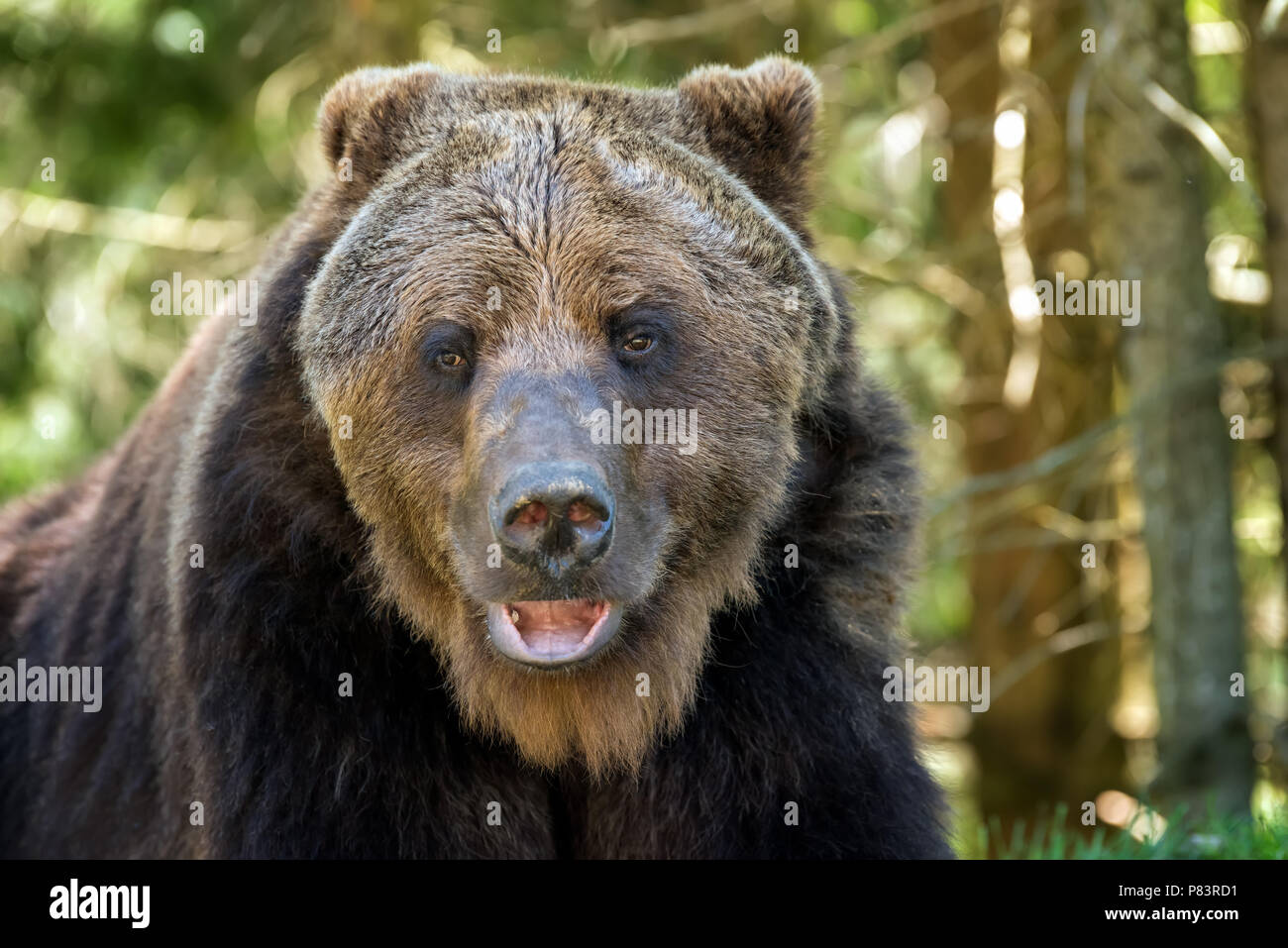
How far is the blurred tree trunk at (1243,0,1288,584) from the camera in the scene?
260 inches

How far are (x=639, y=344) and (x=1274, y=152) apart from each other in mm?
3940

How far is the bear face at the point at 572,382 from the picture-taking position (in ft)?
13.1

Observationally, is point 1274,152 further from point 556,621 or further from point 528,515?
point 528,515

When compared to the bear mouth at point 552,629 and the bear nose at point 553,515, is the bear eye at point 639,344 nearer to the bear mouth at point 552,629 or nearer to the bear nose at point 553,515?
the bear nose at point 553,515

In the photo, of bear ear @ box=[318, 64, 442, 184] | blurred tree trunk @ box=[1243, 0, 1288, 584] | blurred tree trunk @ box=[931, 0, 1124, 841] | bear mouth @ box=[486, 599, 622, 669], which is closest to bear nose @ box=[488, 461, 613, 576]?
bear mouth @ box=[486, 599, 622, 669]

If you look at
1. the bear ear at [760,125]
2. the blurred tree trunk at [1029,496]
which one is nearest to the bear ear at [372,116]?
the bear ear at [760,125]

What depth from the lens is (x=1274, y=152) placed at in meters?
6.64

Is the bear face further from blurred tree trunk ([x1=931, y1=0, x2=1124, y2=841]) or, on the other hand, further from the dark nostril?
blurred tree trunk ([x1=931, y1=0, x2=1124, y2=841])

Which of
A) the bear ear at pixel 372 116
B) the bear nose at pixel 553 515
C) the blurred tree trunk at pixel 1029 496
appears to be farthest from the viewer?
the blurred tree trunk at pixel 1029 496

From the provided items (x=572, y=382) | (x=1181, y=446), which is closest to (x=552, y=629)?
(x=572, y=382)

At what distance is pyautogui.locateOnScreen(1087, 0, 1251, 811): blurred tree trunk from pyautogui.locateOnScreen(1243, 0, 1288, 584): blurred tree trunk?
268mm

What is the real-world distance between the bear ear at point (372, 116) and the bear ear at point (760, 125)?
33.2 inches

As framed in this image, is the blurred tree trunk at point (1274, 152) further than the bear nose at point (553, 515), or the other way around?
the blurred tree trunk at point (1274, 152)
